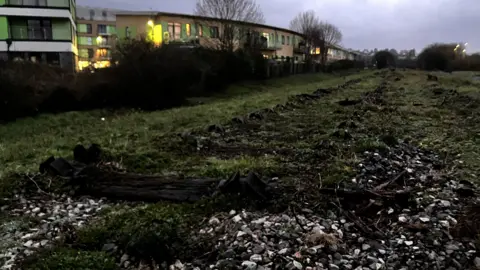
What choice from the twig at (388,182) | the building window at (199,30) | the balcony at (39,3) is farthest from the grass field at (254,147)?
the building window at (199,30)

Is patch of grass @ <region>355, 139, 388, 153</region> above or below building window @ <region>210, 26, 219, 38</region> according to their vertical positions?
A: below

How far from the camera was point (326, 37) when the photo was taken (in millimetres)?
82000

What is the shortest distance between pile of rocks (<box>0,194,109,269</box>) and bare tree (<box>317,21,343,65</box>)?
215 feet

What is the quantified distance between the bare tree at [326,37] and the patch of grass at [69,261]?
6671 centimetres

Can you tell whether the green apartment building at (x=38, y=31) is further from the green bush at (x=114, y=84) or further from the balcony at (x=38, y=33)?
the green bush at (x=114, y=84)

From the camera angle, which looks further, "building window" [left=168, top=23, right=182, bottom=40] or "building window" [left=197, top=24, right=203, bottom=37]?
"building window" [left=168, top=23, right=182, bottom=40]

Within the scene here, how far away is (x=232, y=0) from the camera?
41.4 meters

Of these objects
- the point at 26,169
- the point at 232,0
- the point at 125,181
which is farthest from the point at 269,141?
the point at 232,0

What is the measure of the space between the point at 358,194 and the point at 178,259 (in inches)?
90.1

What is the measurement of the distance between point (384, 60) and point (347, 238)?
282 ft

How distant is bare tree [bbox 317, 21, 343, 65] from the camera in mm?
74438

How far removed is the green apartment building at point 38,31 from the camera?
3570cm

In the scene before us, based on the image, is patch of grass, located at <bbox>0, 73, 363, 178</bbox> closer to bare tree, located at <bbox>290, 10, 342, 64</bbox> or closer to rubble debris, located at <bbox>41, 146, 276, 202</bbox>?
rubble debris, located at <bbox>41, 146, 276, 202</bbox>

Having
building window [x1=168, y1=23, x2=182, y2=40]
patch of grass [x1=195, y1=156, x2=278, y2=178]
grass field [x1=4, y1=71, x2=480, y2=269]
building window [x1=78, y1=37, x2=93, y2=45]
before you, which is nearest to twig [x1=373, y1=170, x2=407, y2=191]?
grass field [x1=4, y1=71, x2=480, y2=269]
